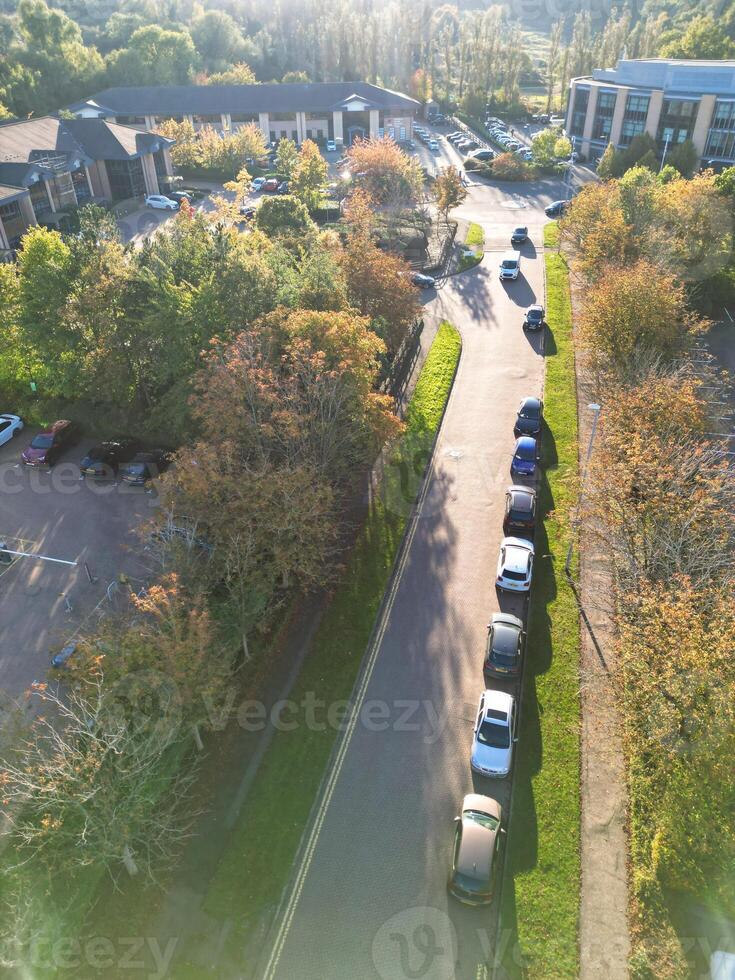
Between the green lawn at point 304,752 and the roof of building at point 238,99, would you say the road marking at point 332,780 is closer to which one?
the green lawn at point 304,752

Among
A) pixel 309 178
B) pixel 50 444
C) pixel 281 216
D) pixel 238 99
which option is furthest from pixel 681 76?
pixel 50 444

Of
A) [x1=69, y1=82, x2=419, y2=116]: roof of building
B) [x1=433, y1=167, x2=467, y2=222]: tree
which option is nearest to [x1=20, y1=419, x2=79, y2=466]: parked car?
[x1=433, y1=167, x2=467, y2=222]: tree

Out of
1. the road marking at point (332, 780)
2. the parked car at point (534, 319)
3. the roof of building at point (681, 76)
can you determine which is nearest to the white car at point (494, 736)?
the road marking at point (332, 780)

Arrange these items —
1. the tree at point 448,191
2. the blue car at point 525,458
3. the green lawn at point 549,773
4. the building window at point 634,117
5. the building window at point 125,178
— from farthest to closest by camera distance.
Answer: the building window at point 634,117 < the building window at point 125,178 < the tree at point 448,191 < the blue car at point 525,458 < the green lawn at point 549,773

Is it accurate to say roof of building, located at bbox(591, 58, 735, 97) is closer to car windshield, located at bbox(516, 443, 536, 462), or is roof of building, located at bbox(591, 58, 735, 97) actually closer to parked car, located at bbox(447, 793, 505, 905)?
car windshield, located at bbox(516, 443, 536, 462)

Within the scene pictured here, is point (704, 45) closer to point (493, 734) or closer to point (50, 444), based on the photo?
point (50, 444)

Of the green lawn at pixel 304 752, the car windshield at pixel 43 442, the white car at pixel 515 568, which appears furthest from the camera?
the car windshield at pixel 43 442

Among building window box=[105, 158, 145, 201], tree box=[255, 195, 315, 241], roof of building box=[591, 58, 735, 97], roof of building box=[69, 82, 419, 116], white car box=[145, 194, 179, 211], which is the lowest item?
white car box=[145, 194, 179, 211]
